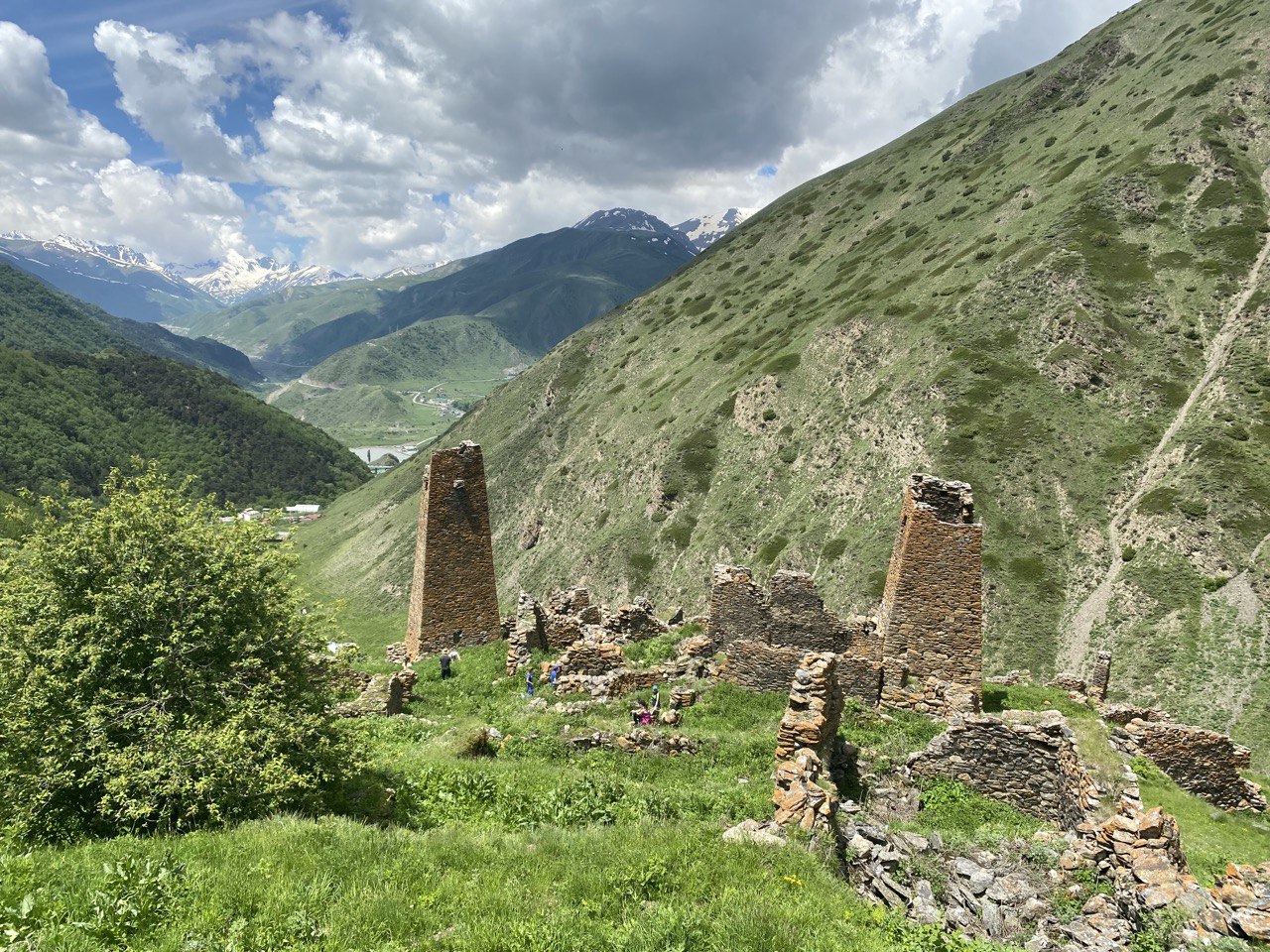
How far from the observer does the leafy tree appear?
9367 millimetres

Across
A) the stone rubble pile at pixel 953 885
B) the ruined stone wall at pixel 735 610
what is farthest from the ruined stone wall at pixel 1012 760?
the ruined stone wall at pixel 735 610

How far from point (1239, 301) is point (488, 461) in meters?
127

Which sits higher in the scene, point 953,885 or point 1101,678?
point 1101,678

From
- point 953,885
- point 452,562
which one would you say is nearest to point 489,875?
point 953,885

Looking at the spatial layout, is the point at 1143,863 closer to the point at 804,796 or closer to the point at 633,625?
the point at 804,796

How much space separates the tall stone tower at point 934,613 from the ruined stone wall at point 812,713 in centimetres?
542

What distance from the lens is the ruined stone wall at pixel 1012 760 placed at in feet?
47.2

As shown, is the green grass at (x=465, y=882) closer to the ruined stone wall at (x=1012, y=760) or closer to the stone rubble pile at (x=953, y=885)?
the stone rubble pile at (x=953, y=885)

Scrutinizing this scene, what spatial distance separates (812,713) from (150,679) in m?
12.7

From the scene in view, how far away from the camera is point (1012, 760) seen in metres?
14.9

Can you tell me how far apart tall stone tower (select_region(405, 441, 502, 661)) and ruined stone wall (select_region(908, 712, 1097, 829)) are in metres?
17.4

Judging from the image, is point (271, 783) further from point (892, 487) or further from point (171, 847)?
point (892, 487)

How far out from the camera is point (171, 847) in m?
8.46

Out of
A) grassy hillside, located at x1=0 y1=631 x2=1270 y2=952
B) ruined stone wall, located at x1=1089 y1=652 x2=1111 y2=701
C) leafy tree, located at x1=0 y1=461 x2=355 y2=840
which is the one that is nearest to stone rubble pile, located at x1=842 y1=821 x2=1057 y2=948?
grassy hillside, located at x1=0 y1=631 x2=1270 y2=952
